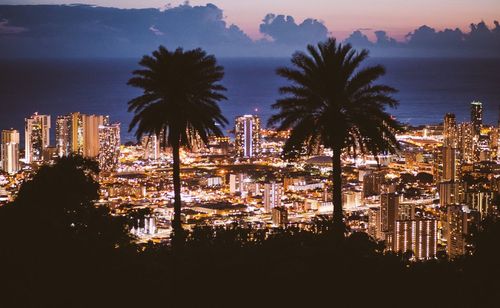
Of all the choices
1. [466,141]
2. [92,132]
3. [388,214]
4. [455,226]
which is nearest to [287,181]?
[388,214]

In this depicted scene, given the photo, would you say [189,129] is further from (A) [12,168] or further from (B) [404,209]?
(A) [12,168]

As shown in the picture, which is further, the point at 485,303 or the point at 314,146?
the point at 314,146

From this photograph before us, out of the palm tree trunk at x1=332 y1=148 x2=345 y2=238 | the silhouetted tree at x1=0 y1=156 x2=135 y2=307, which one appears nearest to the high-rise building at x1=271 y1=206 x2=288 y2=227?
the palm tree trunk at x1=332 y1=148 x2=345 y2=238

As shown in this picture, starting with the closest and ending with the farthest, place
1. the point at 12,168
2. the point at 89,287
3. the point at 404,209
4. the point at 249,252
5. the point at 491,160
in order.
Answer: the point at 89,287
the point at 249,252
the point at 404,209
the point at 12,168
the point at 491,160

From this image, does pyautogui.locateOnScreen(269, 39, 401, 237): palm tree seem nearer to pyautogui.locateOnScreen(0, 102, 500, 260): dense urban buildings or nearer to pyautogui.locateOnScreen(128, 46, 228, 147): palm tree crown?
pyautogui.locateOnScreen(128, 46, 228, 147): palm tree crown

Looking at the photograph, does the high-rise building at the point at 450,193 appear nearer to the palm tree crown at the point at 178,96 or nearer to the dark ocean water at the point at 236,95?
the palm tree crown at the point at 178,96

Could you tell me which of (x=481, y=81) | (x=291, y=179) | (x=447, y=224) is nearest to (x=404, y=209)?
(x=447, y=224)

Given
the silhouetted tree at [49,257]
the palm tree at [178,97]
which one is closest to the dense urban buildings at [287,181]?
the palm tree at [178,97]
